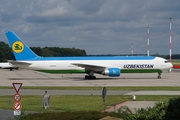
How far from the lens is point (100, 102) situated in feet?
87.0

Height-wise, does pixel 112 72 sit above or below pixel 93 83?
above

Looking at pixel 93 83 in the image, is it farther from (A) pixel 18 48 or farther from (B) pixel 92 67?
(A) pixel 18 48

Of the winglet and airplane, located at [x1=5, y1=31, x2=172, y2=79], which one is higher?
the winglet

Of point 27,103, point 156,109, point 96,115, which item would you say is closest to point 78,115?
point 96,115

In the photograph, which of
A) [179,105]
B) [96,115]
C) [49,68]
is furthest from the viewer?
[49,68]

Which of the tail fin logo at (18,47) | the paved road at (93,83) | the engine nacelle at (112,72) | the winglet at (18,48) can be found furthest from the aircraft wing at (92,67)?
the tail fin logo at (18,47)

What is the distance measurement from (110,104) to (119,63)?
31365mm

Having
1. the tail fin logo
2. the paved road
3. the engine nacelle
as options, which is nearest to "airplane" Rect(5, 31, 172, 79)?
→ the tail fin logo

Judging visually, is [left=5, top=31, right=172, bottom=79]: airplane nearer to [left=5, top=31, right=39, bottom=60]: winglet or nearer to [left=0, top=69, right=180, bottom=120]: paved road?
[left=5, top=31, right=39, bottom=60]: winglet

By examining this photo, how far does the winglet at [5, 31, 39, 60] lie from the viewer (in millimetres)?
56688

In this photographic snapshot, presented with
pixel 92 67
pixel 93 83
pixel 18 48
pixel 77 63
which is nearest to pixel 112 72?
pixel 92 67

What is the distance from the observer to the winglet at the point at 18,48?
2232 inches

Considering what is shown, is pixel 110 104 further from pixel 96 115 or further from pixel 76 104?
pixel 96 115

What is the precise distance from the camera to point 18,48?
5675 cm
